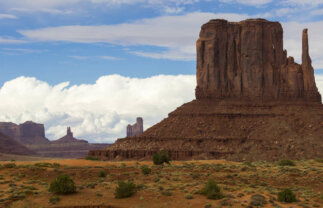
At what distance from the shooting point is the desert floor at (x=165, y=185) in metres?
42.6

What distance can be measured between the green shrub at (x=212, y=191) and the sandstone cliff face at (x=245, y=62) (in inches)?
3168

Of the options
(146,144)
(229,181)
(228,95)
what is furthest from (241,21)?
(229,181)

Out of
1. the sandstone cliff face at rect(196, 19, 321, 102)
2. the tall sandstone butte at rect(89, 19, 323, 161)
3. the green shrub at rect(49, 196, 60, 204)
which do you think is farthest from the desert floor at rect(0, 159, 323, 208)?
the sandstone cliff face at rect(196, 19, 321, 102)

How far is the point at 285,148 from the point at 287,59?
33043mm

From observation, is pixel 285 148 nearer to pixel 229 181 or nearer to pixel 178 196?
pixel 229 181

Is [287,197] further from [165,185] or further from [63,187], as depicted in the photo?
[63,187]

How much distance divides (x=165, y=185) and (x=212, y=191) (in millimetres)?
5521

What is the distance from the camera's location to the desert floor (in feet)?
140

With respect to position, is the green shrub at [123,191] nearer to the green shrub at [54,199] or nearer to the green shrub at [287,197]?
the green shrub at [54,199]

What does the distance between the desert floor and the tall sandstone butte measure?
149 ft

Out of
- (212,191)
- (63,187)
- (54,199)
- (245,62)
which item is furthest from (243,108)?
(54,199)

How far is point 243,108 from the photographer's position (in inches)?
4705

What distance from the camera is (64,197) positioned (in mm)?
44031

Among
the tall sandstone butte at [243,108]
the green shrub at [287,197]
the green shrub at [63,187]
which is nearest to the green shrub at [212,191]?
the green shrub at [287,197]
